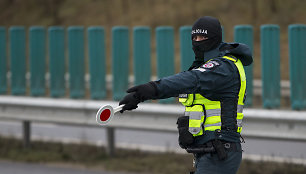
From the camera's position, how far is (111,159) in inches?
390

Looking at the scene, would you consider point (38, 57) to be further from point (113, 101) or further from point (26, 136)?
point (113, 101)

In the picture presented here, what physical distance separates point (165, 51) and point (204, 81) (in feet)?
15.3

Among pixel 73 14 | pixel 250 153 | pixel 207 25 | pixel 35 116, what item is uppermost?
pixel 73 14

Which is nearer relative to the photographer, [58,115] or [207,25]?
[207,25]

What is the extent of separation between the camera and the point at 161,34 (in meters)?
9.15

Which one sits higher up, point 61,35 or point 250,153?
point 61,35

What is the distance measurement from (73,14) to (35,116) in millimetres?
17180

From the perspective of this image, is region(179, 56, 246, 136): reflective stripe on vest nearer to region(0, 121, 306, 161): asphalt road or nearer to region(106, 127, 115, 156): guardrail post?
region(106, 127, 115, 156): guardrail post

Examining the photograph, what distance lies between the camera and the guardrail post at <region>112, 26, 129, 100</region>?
9457 millimetres

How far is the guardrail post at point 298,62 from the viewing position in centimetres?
820

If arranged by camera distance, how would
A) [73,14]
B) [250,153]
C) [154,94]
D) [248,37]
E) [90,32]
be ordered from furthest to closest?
[73,14] → [250,153] → [90,32] → [248,37] → [154,94]

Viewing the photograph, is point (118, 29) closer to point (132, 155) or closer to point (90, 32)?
point (90, 32)

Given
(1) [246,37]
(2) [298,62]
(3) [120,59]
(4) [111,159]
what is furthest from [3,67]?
(2) [298,62]

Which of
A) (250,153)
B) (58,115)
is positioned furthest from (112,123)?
(250,153)
